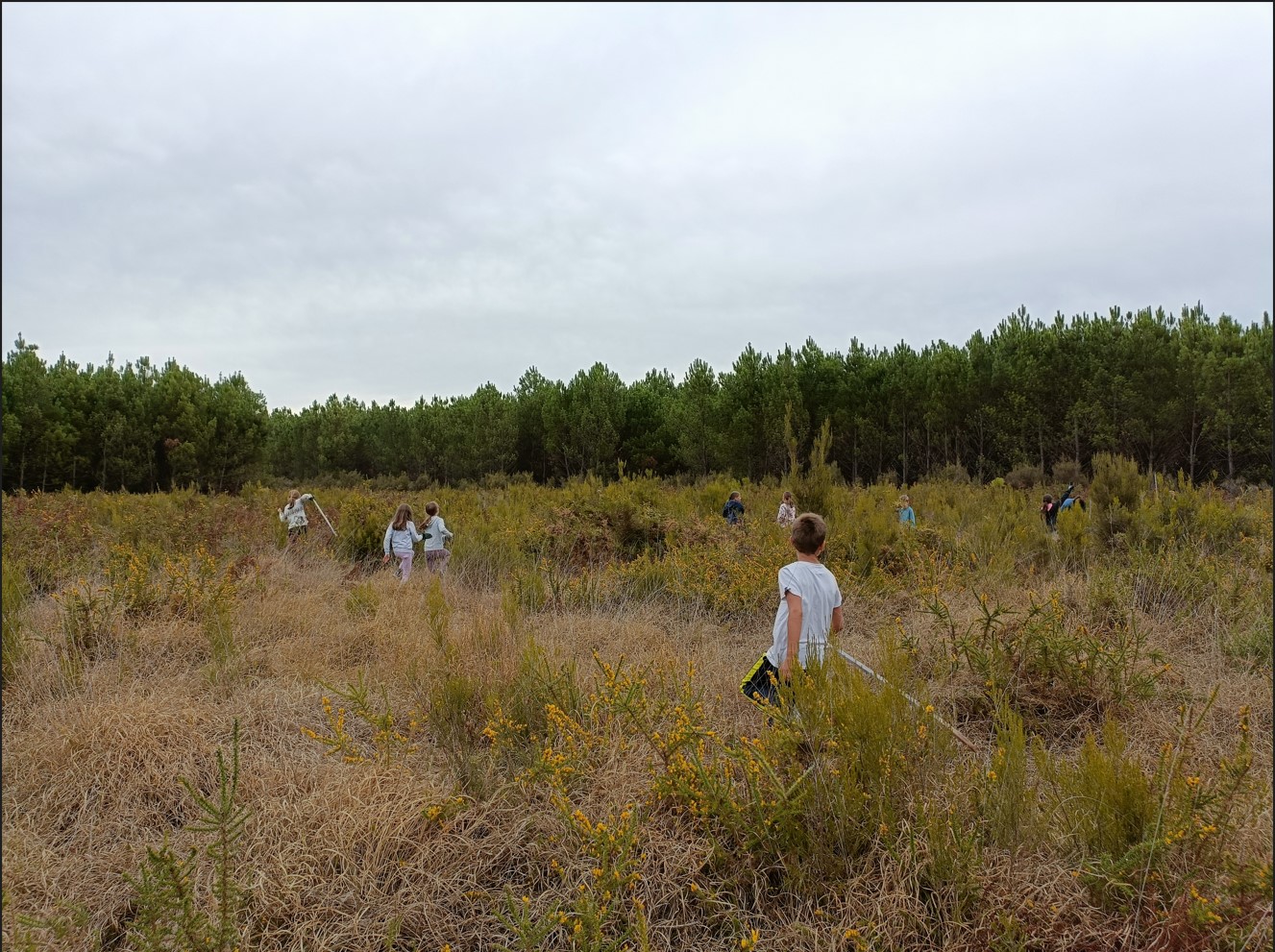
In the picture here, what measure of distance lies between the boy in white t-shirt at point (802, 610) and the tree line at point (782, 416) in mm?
24974

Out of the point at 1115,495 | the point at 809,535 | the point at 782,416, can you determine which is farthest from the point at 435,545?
the point at 782,416

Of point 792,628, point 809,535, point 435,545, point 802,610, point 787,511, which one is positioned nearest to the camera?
point 792,628

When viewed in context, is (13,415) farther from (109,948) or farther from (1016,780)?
(1016,780)

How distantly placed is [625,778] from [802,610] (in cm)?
133

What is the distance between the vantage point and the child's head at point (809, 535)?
4.31 meters

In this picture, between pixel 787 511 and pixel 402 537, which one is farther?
pixel 787 511

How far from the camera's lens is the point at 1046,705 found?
4.48 m

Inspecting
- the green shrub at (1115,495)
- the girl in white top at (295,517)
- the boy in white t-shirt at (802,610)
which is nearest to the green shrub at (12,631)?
the boy in white t-shirt at (802,610)

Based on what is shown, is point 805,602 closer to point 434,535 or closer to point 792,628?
point 792,628

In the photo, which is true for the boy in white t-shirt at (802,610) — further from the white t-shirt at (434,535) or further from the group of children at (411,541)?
the white t-shirt at (434,535)

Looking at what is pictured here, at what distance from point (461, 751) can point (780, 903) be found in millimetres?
1838

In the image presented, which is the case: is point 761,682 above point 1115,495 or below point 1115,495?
below

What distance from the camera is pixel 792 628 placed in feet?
13.1

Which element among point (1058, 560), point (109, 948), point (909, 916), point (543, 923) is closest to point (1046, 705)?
point (909, 916)
